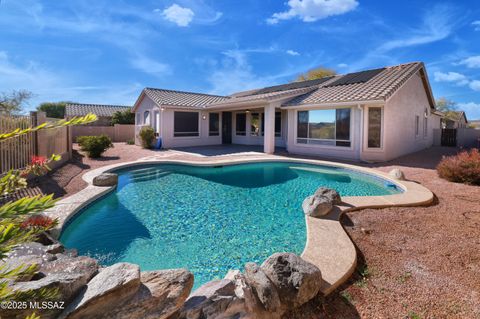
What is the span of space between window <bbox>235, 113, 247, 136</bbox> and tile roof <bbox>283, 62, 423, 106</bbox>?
612cm

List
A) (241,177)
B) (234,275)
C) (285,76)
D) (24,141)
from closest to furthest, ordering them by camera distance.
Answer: (234,275) → (24,141) → (241,177) → (285,76)

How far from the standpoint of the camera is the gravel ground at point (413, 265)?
319 centimetres

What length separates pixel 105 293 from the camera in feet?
8.30

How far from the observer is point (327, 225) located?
5508 millimetres

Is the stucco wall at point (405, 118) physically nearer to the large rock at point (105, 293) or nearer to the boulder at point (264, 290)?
the boulder at point (264, 290)

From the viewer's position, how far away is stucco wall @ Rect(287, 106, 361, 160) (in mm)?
Answer: 14125

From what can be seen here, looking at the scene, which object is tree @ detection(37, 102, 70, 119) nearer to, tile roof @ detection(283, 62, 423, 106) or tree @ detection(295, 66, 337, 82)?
tree @ detection(295, 66, 337, 82)

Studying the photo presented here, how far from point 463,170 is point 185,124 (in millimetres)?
17054

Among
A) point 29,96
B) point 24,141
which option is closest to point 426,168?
point 24,141

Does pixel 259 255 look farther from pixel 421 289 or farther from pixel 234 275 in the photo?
pixel 421 289

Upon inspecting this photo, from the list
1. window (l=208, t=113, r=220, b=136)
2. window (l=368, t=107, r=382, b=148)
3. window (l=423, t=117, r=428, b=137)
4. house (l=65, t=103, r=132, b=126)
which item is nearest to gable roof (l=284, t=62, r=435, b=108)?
window (l=368, t=107, r=382, b=148)

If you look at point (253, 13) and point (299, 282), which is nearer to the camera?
point (299, 282)

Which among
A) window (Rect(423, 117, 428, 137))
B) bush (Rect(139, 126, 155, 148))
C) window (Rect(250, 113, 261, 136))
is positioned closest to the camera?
window (Rect(423, 117, 428, 137))

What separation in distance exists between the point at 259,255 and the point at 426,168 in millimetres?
11413
